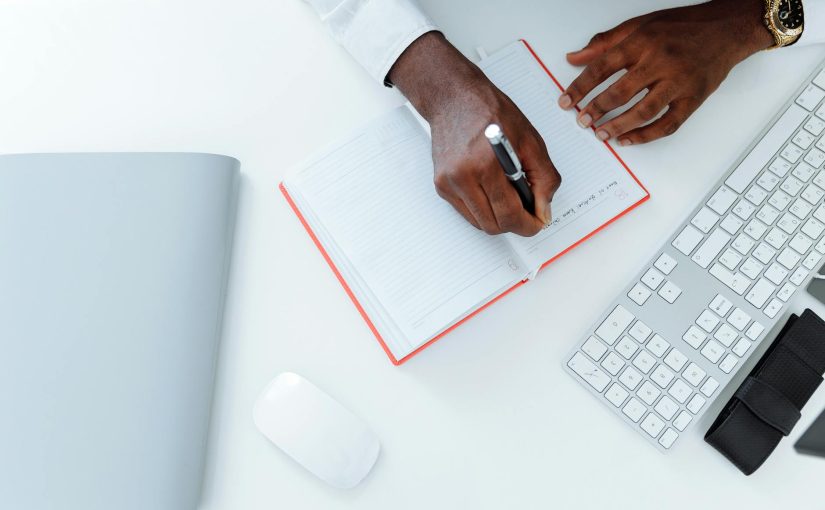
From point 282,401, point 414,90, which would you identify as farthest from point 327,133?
point 282,401

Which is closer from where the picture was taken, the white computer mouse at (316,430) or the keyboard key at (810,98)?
the white computer mouse at (316,430)

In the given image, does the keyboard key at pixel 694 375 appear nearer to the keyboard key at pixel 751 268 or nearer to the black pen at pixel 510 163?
the keyboard key at pixel 751 268

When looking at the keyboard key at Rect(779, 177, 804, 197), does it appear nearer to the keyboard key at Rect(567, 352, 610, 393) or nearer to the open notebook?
the open notebook

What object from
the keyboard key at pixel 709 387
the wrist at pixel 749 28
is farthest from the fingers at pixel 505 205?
the wrist at pixel 749 28

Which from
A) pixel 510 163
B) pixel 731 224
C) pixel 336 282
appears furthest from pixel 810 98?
pixel 336 282

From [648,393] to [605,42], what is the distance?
375mm

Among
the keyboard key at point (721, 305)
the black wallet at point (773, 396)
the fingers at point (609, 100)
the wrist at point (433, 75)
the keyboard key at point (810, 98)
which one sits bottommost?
the black wallet at point (773, 396)

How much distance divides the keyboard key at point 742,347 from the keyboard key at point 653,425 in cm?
10

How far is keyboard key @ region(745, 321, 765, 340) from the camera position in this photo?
611mm

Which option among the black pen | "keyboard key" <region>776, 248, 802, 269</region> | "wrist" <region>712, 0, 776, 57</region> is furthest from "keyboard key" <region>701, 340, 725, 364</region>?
"wrist" <region>712, 0, 776, 57</region>

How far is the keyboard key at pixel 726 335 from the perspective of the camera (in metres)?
0.61

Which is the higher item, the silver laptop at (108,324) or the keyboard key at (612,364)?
the silver laptop at (108,324)

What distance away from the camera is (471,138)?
0.61 m

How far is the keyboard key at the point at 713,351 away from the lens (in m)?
0.61
